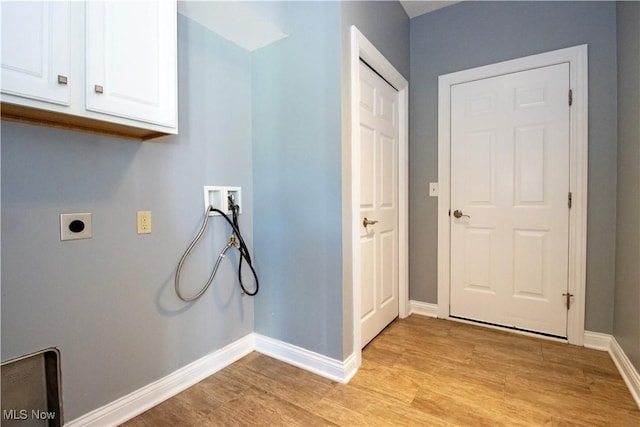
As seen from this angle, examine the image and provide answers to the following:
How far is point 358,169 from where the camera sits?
5.92ft

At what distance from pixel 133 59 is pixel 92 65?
16 centimetres

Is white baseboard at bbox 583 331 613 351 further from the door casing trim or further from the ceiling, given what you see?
the ceiling

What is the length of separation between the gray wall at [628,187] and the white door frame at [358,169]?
1.38 meters

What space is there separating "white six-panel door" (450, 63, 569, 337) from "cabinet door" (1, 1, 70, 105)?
255 cm

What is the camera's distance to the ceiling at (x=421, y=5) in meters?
2.46

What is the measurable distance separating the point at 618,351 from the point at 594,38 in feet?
6.94

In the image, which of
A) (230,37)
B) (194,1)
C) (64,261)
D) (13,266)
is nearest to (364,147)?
(230,37)

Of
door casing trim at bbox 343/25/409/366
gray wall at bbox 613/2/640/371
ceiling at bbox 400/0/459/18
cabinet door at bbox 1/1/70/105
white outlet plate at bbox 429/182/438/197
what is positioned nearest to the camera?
cabinet door at bbox 1/1/70/105

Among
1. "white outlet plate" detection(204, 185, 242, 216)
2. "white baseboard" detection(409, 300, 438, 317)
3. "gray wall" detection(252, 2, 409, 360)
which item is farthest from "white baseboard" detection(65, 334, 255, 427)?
"white baseboard" detection(409, 300, 438, 317)

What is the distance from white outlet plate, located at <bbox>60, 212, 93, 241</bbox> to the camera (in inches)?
47.5

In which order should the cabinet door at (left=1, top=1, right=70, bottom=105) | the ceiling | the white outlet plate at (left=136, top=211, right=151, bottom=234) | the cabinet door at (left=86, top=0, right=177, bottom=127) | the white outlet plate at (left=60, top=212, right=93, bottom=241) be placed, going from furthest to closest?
the ceiling < the white outlet plate at (left=136, top=211, right=151, bottom=234) < the white outlet plate at (left=60, top=212, right=93, bottom=241) < the cabinet door at (left=86, top=0, right=177, bottom=127) < the cabinet door at (left=1, top=1, right=70, bottom=105)

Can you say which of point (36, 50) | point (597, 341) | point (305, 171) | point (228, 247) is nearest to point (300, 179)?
point (305, 171)
